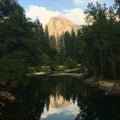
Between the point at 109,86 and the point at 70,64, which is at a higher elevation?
the point at 70,64

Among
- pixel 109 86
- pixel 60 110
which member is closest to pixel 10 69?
pixel 60 110

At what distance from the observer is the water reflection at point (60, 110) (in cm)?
4488

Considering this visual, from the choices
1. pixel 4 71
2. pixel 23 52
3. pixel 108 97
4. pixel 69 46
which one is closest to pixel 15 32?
pixel 23 52

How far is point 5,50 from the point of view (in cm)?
7456

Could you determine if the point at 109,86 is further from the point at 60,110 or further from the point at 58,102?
the point at 60,110

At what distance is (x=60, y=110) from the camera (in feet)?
169

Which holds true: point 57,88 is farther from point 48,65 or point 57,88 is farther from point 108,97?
point 48,65

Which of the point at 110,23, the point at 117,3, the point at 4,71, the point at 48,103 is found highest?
the point at 117,3

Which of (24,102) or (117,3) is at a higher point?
(117,3)

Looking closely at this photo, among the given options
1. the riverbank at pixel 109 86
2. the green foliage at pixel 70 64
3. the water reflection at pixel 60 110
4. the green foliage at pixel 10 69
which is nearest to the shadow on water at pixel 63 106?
the water reflection at pixel 60 110

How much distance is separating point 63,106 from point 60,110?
2.94 m

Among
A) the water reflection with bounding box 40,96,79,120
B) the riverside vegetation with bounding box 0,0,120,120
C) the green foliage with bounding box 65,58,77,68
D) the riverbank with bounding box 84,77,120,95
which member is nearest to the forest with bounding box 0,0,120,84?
the riverside vegetation with bounding box 0,0,120,120

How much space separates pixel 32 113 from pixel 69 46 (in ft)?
421

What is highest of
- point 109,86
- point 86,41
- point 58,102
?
point 86,41
